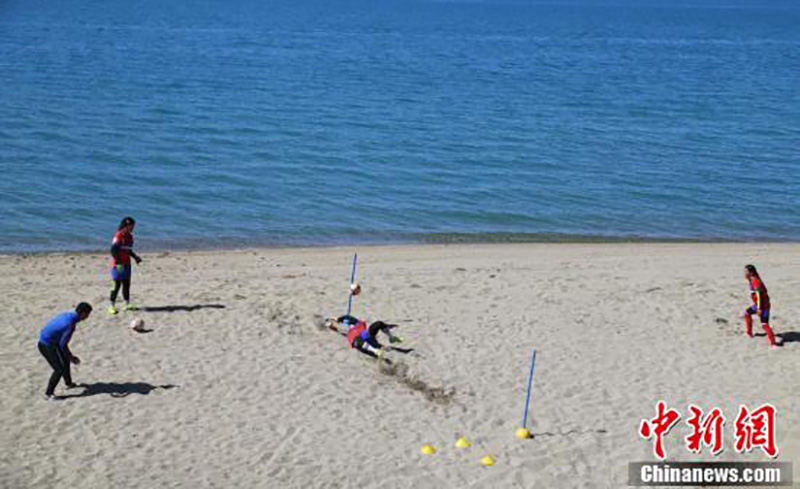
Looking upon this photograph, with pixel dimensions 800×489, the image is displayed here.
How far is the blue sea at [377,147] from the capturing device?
82.7 feet

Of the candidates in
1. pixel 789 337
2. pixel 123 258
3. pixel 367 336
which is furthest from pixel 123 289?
pixel 789 337

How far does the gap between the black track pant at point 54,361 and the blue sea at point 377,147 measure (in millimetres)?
10309

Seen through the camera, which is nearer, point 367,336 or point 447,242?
point 367,336

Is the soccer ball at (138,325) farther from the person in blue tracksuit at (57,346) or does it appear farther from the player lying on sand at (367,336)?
the player lying on sand at (367,336)

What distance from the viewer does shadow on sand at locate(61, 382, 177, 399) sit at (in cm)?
1253

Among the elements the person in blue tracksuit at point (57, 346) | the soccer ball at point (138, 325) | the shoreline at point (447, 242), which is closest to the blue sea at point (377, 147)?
the shoreline at point (447, 242)

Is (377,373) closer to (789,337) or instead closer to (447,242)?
(789,337)

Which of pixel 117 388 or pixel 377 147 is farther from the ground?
pixel 377 147

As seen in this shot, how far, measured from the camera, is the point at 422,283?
60.3 feet

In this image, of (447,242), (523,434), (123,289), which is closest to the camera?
(523,434)

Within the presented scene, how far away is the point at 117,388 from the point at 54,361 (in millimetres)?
914

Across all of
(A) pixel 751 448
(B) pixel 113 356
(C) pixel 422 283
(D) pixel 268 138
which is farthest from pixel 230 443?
(D) pixel 268 138

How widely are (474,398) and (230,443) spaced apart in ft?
10.6

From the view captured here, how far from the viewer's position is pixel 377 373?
44.8 feet
